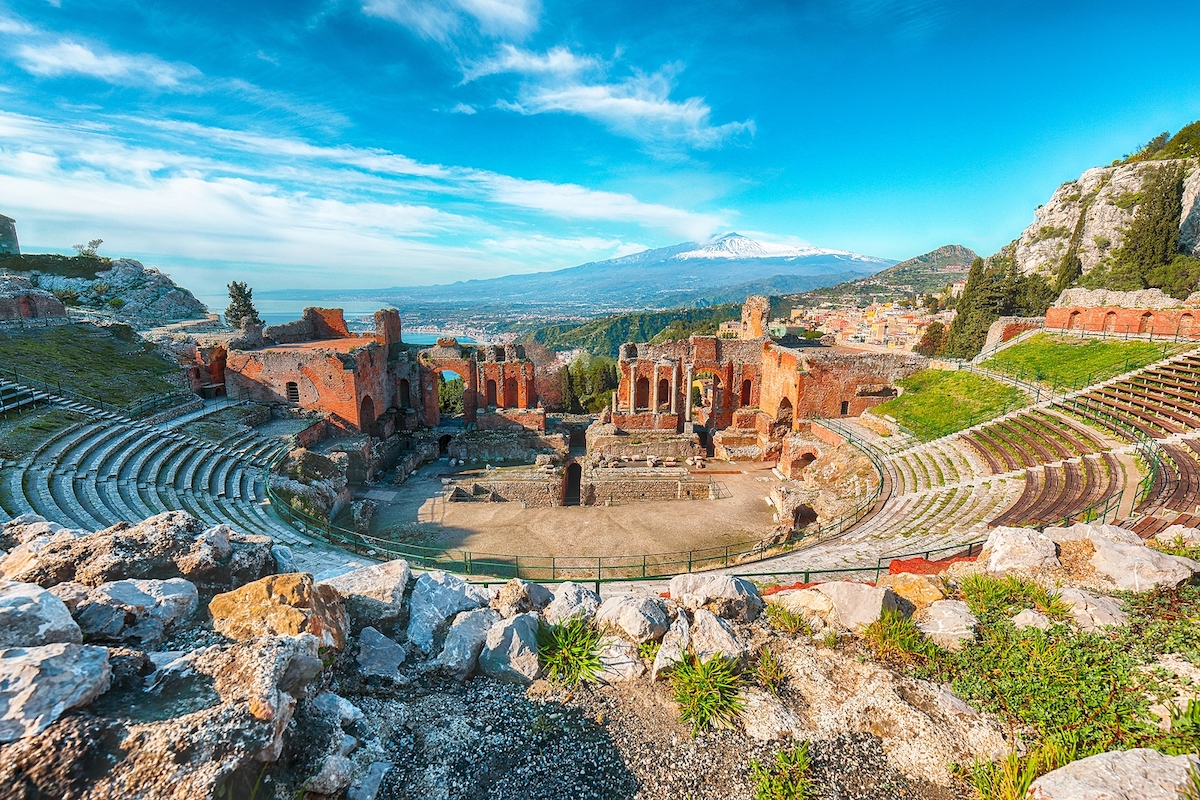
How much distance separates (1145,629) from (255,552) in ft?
34.1

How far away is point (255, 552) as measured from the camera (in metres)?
6.53

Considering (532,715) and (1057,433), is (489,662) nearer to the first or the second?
(532,715)

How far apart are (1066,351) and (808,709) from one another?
27720 millimetres

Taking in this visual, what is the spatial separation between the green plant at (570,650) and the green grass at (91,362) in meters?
22.1

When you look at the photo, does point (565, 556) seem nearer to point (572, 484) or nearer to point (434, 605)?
point (572, 484)

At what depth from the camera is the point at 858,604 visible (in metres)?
6.59

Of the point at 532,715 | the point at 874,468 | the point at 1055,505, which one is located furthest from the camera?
the point at 874,468

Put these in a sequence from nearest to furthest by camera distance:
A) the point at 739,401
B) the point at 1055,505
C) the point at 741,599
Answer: the point at 741,599 → the point at 1055,505 → the point at 739,401

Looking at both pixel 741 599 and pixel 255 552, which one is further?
pixel 741 599

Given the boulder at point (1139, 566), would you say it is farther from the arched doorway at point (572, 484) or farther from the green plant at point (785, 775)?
the arched doorway at point (572, 484)

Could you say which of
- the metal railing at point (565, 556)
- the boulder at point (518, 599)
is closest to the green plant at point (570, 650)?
the boulder at point (518, 599)

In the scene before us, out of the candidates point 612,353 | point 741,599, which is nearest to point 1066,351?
point 741,599

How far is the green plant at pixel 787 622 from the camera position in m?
6.58

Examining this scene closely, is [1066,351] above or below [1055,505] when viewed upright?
above
